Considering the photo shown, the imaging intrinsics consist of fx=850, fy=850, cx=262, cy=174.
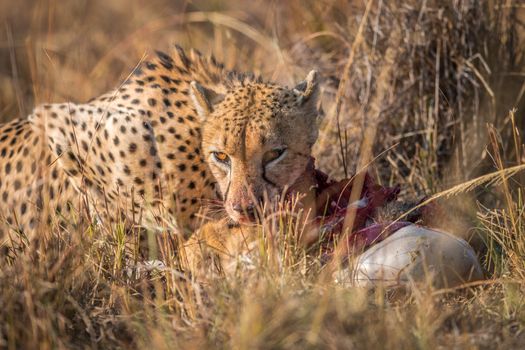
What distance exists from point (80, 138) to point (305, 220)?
3.57 feet

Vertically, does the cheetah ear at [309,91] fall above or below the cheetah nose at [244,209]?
above

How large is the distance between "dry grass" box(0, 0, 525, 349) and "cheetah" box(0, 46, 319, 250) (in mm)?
179

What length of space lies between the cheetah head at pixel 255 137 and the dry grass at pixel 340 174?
0.68ft

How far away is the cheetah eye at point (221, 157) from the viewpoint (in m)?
3.09

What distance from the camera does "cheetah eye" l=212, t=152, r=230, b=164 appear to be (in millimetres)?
3089

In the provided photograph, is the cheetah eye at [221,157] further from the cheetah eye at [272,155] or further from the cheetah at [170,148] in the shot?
the cheetah eye at [272,155]

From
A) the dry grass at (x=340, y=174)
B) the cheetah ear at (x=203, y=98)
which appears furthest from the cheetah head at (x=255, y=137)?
the dry grass at (x=340, y=174)

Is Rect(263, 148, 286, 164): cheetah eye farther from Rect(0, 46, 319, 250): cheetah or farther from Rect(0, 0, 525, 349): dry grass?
Rect(0, 0, 525, 349): dry grass

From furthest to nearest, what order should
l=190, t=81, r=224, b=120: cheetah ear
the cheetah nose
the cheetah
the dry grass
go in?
l=190, t=81, r=224, b=120: cheetah ear → the cheetah → the cheetah nose → the dry grass

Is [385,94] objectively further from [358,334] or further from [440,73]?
[358,334]

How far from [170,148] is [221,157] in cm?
27

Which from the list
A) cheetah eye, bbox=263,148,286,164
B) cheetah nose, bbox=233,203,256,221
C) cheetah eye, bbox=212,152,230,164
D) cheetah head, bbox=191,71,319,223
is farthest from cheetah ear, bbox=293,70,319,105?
cheetah nose, bbox=233,203,256,221

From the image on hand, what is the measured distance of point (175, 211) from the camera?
3.16m

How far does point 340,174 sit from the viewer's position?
166 inches
